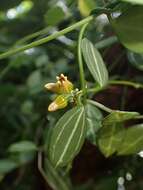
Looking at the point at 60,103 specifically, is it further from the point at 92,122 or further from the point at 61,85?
the point at 92,122

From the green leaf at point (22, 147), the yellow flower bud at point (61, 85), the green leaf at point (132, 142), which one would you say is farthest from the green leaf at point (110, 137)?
the green leaf at point (22, 147)

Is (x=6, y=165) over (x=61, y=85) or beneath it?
beneath

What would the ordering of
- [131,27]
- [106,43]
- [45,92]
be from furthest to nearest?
[45,92] → [106,43] → [131,27]

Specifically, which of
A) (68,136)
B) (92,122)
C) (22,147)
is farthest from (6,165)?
(68,136)

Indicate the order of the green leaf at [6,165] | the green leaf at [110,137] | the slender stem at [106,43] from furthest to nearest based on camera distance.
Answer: the green leaf at [6,165] → the slender stem at [106,43] → the green leaf at [110,137]

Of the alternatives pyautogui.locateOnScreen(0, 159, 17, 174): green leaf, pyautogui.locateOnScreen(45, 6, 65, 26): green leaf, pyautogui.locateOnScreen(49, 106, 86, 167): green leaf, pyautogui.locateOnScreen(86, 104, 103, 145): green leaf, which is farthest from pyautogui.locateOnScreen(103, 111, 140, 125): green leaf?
pyautogui.locateOnScreen(0, 159, 17, 174): green leaf

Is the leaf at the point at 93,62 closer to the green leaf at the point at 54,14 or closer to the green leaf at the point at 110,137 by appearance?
the green leaf at the point at 110,137

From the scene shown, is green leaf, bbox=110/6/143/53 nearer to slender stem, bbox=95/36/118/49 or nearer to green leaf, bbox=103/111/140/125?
green leaf, bbox=103/111/140/125
